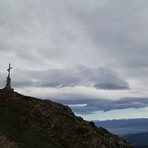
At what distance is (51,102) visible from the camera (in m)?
64.1

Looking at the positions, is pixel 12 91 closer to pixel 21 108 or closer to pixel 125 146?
pixel 21 108

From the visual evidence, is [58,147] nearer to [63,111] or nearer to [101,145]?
[101,145]

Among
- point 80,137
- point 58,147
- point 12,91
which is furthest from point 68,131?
point 12,91

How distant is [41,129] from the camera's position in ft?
164

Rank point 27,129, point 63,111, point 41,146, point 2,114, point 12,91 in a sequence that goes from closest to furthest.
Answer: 1. point 41,146
2. point 27,129
3. point 2,114
4. point 63,111
5. point 12,91

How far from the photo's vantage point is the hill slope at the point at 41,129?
43.4m

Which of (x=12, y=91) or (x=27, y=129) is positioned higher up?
(x=12, y=91)

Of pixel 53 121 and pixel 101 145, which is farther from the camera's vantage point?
pixel 53 121

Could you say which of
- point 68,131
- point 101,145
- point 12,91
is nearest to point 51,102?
point 12,91

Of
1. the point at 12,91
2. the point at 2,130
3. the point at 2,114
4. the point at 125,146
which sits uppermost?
the point at 12,91

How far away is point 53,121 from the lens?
53750mm

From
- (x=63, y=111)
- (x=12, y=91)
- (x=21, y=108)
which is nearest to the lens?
(x=21, y=108)

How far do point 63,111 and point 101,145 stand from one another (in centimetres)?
1470

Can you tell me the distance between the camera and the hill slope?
43375 mm
